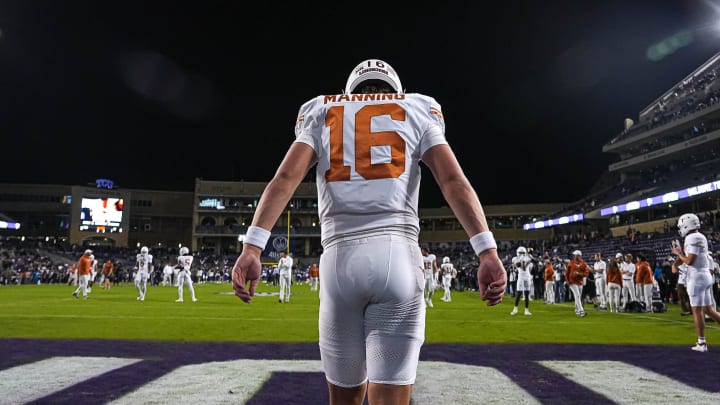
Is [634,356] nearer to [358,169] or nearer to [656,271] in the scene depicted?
[358,169]

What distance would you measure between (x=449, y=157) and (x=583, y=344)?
7.38 m

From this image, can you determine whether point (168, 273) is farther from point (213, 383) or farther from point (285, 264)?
point (213, 383)

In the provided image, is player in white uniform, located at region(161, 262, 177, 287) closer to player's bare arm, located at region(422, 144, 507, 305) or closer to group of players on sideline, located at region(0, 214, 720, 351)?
group of players on sideline, located at region(0, 214, 720, 351)

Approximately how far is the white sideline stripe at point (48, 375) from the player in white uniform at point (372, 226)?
3.45m

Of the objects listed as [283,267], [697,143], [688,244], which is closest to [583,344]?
[688,244]

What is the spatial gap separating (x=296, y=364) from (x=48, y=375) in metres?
2.64

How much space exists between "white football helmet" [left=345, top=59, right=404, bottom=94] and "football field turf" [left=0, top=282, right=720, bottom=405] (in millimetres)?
2893

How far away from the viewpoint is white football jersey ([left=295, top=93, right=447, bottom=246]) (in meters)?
2.21

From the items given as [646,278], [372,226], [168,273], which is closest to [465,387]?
[372,226]

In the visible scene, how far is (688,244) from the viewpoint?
26.5 ft

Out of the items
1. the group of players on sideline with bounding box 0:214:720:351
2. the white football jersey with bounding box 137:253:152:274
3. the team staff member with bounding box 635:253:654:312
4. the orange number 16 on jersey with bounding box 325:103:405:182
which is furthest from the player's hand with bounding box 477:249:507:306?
the white football jersey with bounding box 137:253:152:274

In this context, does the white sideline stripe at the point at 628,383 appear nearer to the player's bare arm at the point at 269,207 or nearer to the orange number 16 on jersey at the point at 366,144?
the orange number 16 on jersey at the point at 366,144

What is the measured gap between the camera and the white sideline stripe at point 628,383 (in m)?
4.45

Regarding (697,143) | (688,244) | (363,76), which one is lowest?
(688,244)
